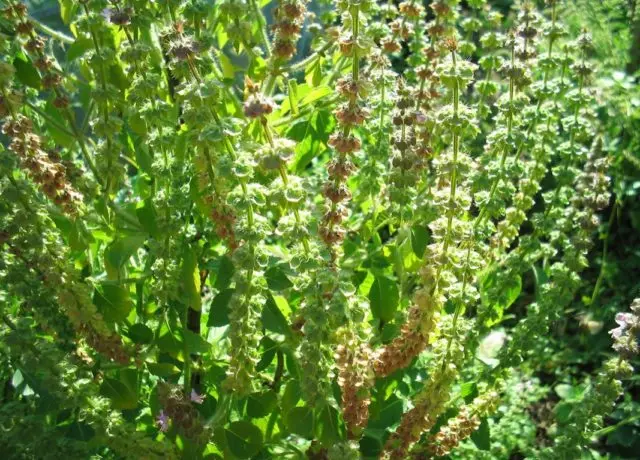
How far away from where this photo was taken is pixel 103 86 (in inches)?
62.4

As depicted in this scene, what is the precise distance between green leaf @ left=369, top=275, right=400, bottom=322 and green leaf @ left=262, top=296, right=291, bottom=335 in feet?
0.79

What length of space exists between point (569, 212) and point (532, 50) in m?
0.44

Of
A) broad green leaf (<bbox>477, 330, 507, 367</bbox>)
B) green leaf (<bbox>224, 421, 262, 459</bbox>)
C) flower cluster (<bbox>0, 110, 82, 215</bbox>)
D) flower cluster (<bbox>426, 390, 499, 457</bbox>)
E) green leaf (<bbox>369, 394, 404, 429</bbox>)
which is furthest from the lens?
broad green leaf (<bbox>477, 330, 507, 367</bbox>)

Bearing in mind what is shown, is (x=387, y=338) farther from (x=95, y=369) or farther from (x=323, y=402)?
(x=95, y=369)

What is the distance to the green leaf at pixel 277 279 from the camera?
5.42 ft

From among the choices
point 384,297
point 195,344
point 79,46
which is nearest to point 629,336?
point 384,297

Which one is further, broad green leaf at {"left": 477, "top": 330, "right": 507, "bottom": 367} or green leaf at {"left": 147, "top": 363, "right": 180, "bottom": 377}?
broad green leaf at {"left": 477, "top": 330, "right": 507, "bottom": 367}

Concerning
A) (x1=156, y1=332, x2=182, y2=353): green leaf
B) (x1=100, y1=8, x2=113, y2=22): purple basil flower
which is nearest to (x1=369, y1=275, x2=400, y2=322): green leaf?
(x1=156, y1=332, x2=182, y2=353): green leaf

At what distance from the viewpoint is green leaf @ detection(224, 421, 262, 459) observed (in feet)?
5.40

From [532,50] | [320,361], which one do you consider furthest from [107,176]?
[532,50]

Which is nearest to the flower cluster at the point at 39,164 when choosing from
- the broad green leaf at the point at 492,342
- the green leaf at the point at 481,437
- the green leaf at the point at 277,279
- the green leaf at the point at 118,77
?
the green leaf at the point at 118,77

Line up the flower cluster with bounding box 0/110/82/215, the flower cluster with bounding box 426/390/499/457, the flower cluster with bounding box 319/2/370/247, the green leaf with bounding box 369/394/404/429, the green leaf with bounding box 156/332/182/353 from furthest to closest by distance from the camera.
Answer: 1. the green leaf with bounding box 369/394/404/429
2. the flower cluster with bounding box 426/390/499/457
3. the green leaf with bounding box 156/332/182/353
4. the flower cluster with bounding box 0/110/82/215
5. the flower cluster with bounding box 319/2/370/247

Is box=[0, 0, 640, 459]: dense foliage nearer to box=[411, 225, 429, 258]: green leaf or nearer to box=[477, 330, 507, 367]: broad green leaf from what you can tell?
box=[411, 225, 429, 258]: green leaf

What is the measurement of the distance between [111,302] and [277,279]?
0.36m
